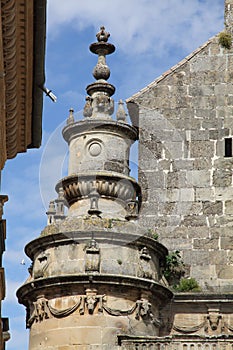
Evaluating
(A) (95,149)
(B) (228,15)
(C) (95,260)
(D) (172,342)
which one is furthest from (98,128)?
(B) (228,15)

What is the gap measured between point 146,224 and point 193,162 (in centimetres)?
210

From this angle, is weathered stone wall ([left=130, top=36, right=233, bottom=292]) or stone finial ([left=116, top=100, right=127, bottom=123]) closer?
stone finial ([left=116, top=100, right=127, bottom=123])

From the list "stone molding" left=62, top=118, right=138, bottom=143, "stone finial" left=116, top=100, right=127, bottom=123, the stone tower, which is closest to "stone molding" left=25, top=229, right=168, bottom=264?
the stone tower

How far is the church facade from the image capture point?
1003 inches

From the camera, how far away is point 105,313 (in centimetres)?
2541

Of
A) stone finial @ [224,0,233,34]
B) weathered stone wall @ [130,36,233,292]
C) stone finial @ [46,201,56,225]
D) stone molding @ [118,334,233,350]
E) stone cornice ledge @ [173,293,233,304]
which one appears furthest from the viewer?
stone finial @ [224,0,233,34]

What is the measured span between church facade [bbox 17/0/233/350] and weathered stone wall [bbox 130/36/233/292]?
1.0 inches

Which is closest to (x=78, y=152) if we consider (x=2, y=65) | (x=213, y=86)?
(x=213, y=86)

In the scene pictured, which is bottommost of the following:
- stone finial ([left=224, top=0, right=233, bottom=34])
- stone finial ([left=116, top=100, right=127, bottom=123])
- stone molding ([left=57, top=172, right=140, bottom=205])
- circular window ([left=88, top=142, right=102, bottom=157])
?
stone molding ([left=57, top=172, right=140, bottom=205])

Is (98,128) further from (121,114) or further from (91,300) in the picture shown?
(91,300)

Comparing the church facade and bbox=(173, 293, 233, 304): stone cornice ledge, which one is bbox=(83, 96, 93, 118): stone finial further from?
bbox=(173, 293, 233, 304): stone cornice ledge

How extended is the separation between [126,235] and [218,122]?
578cm

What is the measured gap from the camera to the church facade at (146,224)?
25484 mm

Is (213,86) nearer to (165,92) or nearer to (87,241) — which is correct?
(165,92)
